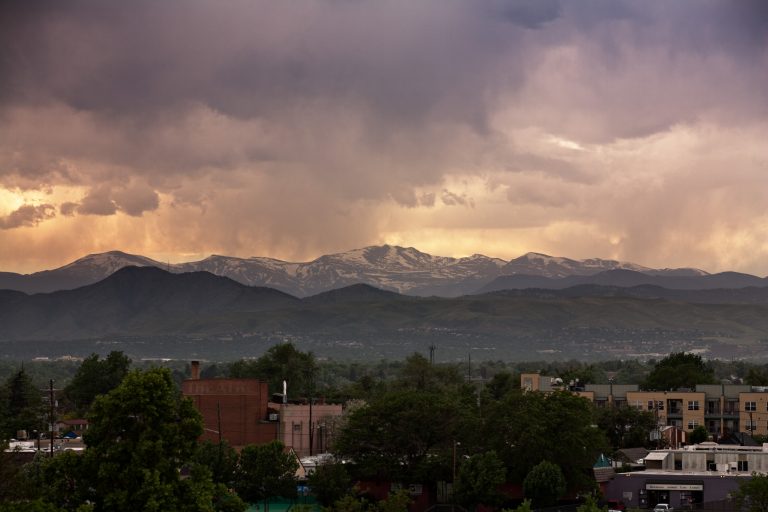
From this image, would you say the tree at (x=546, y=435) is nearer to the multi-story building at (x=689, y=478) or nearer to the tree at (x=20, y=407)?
the multi-story building at (x=689, y=478)

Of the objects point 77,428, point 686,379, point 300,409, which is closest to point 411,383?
point 686,379

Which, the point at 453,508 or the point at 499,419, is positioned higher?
the point at 499,419

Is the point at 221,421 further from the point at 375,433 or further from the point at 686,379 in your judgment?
the point at 686,379

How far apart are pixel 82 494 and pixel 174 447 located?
474 cm

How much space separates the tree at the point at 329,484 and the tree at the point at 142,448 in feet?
105

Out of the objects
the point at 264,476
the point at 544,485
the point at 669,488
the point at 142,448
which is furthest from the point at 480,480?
the point at 142,448

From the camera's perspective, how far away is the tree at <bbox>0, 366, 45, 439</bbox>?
153875 mm

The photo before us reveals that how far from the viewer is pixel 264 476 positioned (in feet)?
315

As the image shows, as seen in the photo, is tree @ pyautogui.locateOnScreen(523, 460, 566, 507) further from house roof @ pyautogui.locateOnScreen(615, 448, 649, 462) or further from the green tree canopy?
house roof @ pyautogui.locateOnScreen(615, 448, 649, 462)

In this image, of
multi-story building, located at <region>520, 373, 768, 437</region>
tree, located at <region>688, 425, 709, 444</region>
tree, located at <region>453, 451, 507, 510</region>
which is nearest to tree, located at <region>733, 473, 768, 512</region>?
tree, located at <region>453, 451, 507, 510</region>

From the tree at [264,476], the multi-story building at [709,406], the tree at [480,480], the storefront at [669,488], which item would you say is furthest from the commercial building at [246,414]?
the multi-story building at [709,406]

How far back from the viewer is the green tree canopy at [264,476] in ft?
314

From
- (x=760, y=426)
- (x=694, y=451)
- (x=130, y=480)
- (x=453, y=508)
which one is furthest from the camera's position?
(x=760, y=426)

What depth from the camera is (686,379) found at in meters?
196
